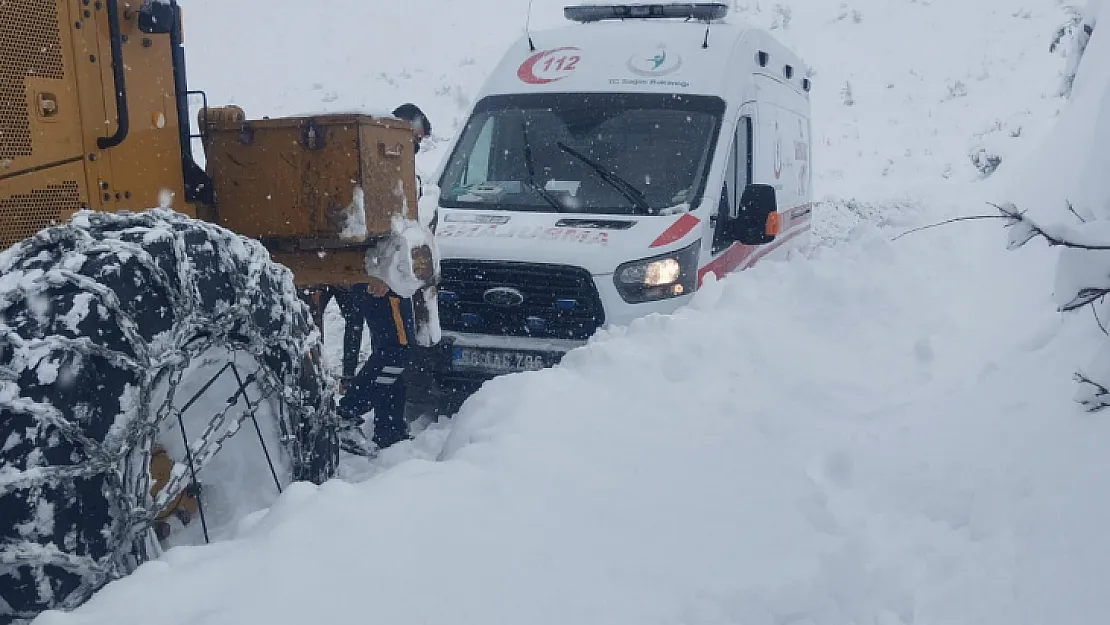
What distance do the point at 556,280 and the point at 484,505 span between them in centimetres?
273

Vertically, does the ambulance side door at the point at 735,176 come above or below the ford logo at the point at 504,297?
above

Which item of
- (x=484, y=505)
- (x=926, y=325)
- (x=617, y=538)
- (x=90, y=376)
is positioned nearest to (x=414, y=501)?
(x=484, y=505)

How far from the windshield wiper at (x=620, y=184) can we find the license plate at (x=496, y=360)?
1164 mm

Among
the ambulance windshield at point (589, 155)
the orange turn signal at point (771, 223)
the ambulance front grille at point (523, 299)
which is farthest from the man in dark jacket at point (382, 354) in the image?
the orange turn signal at point (771, 223)

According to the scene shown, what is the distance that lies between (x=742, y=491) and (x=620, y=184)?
3084mm

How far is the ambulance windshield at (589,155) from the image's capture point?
18.9 feet

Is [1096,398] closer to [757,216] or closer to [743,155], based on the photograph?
[757,216]

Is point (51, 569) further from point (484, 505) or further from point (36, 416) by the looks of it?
point (484, 505)

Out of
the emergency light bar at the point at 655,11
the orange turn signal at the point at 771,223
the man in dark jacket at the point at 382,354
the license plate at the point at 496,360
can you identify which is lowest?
the license plate at the point at 496,360

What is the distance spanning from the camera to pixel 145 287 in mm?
2410

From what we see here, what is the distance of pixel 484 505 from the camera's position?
2625 mm

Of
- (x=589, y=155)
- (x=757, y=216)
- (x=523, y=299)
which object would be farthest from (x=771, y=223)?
(x=523, y=299)

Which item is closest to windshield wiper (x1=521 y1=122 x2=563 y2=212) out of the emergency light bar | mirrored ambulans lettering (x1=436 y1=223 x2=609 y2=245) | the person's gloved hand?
mirrored ambulans lettering (x1=436 y1=223 x2=609 y2=245)

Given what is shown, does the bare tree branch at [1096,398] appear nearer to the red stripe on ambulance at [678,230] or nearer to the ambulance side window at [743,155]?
the red stripe on ambulance at [678,230]
